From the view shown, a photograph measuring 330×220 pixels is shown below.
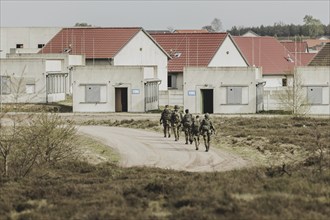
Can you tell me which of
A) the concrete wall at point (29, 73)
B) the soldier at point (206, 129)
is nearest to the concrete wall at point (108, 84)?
the concrete wall at point (29, 73)

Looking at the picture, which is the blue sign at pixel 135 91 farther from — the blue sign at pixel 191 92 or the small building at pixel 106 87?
the blue sign at pixel 191 92

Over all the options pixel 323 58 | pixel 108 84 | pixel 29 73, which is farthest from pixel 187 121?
pixel 323 58

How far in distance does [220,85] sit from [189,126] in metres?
17.1

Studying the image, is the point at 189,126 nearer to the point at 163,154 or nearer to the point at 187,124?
the point at 187,124

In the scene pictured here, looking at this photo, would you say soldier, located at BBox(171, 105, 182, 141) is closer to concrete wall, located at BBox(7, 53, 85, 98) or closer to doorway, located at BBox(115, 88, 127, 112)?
doorway, located at BBox(115, 88, 127, 112)

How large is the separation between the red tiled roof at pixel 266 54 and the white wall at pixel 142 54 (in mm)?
11272

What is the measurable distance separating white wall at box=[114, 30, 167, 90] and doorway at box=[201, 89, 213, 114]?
1253 centimetres

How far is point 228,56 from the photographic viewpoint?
62156 mm

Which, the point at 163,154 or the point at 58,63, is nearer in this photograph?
the point at 163,154

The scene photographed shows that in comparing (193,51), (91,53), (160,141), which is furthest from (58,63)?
(160,141)

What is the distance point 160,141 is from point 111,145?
2.76 meters

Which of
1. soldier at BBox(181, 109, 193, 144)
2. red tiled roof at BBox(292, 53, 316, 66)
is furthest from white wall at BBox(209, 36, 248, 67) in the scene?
soldier at BBox(181, 109, 193, 144)

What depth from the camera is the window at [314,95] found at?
47.6m

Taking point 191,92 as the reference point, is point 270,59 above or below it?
above
